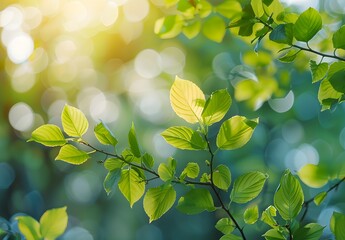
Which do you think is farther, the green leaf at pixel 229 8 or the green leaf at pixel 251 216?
the green leaf at pixel 229 8

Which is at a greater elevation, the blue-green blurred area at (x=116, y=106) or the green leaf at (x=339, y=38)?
the green leaf at (x=339, y=38)

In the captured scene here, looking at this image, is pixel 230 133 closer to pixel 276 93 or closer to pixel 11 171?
pixel 276 93

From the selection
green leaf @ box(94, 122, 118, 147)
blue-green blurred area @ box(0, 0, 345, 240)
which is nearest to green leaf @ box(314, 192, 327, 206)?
green leaf @ box(94, 122, 118, 147)

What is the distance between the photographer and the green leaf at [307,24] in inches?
22.0

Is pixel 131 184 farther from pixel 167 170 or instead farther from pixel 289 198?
pixel 289 198

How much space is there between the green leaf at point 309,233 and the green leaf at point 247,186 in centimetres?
7

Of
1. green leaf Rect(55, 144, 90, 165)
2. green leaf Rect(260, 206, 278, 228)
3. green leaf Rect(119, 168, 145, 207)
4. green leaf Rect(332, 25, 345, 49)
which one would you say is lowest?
green leaf Rect(260, 206, 278, 228)

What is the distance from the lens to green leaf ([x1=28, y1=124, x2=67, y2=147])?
57cm

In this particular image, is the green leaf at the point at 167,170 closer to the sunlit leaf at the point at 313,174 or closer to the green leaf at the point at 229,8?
the sunlit leaf at the point at 313,174

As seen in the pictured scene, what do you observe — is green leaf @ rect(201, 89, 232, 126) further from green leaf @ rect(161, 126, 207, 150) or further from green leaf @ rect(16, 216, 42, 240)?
green leaf @ rect(16, 216, 42, 240)

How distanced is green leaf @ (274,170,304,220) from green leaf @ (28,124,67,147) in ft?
0.88

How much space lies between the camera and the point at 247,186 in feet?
1.90

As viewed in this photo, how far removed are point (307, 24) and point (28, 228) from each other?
0.43 m

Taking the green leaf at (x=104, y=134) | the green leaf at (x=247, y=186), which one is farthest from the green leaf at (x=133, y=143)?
the green leaf at (x=247, y=186)
